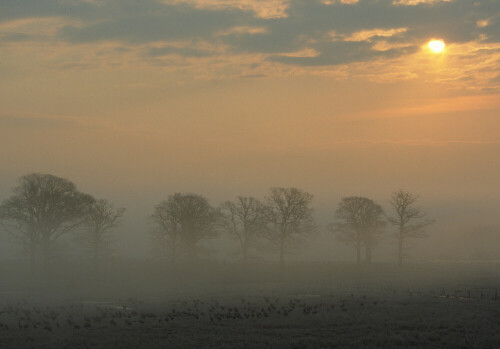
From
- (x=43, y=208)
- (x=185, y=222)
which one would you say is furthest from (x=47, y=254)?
(x=185, y=222)

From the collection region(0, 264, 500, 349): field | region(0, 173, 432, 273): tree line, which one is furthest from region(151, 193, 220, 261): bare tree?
region(0, 264, 500, 349): field

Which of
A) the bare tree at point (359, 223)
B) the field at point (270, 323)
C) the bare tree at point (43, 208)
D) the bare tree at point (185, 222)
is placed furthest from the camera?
the bare tree at point (359, 223)

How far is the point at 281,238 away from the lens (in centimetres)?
8356

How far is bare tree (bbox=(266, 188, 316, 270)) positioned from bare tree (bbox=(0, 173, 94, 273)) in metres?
30.2

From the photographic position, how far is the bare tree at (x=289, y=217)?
275ft

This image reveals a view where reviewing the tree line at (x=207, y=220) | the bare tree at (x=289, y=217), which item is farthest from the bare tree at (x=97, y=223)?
the bare tree at (x=289, y=217)

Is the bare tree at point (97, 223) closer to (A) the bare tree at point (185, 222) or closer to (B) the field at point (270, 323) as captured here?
(A) the bare tree at point (185, 222)

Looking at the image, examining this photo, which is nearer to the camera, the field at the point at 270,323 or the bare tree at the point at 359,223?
the field at the point at 270,323

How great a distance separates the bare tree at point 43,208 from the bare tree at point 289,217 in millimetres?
30201

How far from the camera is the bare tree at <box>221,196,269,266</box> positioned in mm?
84125

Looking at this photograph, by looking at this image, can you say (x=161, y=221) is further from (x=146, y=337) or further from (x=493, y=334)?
(x=493, y=334)

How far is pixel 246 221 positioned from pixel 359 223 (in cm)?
2013

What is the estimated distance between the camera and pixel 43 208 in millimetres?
69562

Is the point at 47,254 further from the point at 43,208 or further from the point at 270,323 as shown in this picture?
the point at 270,323
